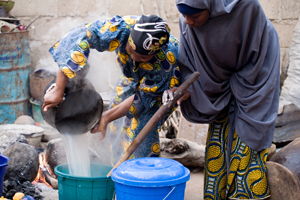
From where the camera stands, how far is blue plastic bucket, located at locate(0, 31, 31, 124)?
5699 millimetres

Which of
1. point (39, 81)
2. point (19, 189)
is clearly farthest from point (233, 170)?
point (39, 81)

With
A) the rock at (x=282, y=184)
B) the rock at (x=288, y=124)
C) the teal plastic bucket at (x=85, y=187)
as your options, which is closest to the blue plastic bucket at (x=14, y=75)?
the teal plastic bucket at (x=85, y=187)

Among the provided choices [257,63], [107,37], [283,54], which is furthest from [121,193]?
[283,54]

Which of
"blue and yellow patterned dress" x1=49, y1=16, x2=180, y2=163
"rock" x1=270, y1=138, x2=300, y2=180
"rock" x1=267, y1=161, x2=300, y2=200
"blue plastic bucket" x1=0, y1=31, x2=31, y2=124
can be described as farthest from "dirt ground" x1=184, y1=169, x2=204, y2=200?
"blue plastic bucket" x1=0, y1=31, x2=31, y2=124

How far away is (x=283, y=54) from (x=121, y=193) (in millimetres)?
4031

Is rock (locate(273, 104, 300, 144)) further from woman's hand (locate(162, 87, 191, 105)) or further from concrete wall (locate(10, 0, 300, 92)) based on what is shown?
woman's hand (locate(162, 87, 191, 105))

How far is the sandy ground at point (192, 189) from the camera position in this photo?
3603 millimetres

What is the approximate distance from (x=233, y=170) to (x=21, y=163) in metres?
1.95

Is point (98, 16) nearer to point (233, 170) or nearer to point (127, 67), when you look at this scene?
point (127, 67)

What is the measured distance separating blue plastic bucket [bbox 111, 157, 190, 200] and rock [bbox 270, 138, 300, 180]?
1253 millimetres

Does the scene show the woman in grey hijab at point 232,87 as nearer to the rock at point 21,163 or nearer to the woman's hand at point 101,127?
the woman's hand at point 101,127

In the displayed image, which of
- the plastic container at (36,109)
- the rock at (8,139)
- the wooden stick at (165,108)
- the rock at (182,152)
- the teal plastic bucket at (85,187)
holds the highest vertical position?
the wooden stick at (165,108)

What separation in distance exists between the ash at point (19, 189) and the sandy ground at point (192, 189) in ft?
0.42

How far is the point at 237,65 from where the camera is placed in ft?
9.39
